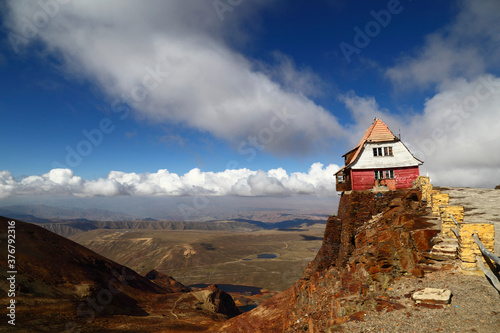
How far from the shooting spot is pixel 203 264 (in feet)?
436

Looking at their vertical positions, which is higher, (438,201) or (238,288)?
(438,201)

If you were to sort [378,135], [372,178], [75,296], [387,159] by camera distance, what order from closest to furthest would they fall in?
[372,178] < [387,159] < [378,135] < [75,296]

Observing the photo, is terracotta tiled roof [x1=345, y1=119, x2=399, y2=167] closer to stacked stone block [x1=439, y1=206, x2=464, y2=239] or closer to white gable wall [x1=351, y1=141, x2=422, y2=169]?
white gable wall [x1=351, y1=141, x2=422, y2=169]

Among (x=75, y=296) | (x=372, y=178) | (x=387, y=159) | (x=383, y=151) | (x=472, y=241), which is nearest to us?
(x=472, y=241)

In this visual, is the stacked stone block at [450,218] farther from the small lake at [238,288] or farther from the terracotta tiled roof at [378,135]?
the small lake at [238,288]

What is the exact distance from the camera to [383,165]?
26453 mm

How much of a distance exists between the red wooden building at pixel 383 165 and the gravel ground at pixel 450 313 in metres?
17.8

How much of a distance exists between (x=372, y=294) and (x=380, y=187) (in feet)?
57.2

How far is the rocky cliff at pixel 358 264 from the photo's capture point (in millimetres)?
10738

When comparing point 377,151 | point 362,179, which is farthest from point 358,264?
point 377,151

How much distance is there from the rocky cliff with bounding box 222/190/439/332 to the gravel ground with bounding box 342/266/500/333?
551mm

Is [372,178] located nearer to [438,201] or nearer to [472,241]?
[438,201]

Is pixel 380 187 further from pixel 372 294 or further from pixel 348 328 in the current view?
pixel 348 328

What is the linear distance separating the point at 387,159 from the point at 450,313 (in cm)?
2257
